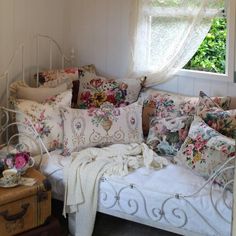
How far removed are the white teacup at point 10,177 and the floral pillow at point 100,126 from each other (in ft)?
1.43

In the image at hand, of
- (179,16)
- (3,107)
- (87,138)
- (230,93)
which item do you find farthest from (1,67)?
(230,93)

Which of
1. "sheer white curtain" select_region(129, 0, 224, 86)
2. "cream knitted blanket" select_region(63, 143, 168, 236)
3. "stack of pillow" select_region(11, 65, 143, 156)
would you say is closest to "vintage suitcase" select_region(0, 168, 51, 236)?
"cream knitted blanket" select_region(63, 143, 168, 236)

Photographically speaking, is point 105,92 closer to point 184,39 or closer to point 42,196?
point 184,39

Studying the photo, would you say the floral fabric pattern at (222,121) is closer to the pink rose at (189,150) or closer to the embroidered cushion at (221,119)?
the embroidered cushion at (221,119)

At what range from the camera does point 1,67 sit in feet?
8.73

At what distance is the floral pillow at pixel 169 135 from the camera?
7.84 feet

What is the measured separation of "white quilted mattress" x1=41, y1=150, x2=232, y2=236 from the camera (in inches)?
72.5

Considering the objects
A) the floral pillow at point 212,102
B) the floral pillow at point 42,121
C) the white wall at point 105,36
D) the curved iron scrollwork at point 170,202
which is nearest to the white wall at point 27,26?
the white wall at point 105,36

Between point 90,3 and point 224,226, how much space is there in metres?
2.07

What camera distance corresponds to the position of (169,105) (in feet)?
8.68

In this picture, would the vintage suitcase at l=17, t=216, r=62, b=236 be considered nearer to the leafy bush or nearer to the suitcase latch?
the suitcase latch

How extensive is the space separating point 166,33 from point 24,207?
1.60m

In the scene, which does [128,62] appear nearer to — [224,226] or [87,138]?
[87,138]

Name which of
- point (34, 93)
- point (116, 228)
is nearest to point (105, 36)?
point (34, 93)
